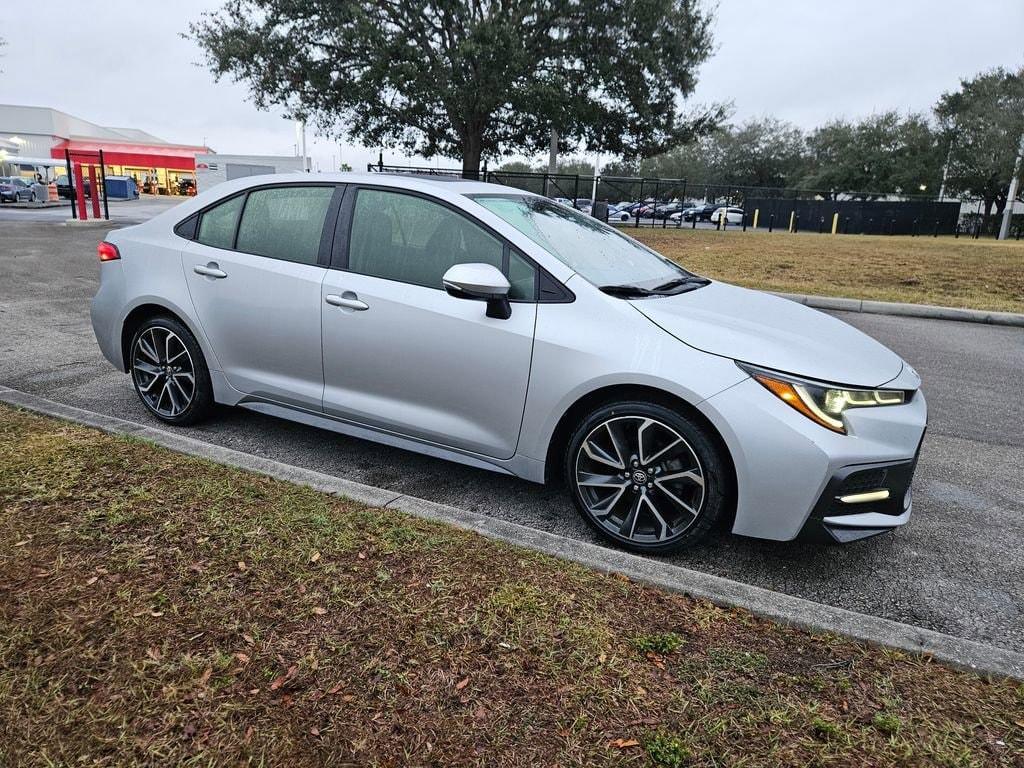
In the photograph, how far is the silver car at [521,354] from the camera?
288 cm

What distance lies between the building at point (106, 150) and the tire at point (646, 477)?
5881 cm

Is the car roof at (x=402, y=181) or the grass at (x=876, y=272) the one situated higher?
the car roof at (x=402, y=181)

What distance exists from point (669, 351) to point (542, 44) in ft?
73.1

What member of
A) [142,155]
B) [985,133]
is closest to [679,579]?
→ [985,133]

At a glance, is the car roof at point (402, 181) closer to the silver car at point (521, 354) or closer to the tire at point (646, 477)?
the silver car at point (521, 354)

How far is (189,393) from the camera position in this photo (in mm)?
4418

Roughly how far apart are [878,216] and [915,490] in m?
40.3

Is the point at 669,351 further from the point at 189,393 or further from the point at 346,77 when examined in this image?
the point at 346,77

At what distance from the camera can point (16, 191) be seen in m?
33.3

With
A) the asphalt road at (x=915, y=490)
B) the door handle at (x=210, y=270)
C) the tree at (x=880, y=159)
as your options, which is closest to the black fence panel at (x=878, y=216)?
the tree at (x=880, y=159)

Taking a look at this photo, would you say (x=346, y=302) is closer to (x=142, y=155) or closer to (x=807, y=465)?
(x=807, y=465)

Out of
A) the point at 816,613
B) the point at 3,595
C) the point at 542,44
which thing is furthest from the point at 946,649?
the point at 542,44

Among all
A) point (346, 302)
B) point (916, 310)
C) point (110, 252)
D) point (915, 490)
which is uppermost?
point (110, 252)

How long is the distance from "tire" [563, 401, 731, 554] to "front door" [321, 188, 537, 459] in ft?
1.30
